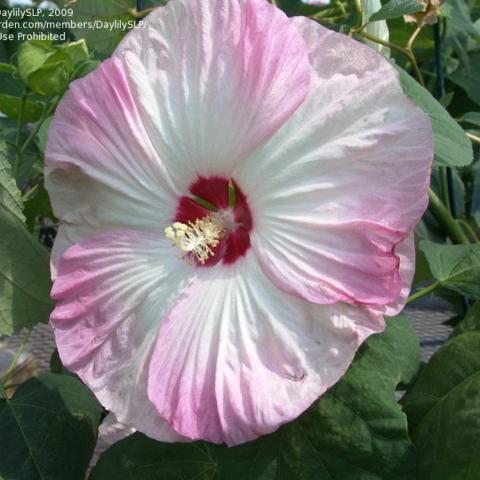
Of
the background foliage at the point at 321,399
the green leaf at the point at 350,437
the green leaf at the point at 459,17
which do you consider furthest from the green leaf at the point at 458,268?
the green leaf at the point at 459,17

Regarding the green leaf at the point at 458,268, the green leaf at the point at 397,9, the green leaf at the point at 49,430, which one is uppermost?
the green leaf at the point at 397,9

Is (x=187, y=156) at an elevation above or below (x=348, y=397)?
above

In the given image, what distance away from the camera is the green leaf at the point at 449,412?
53cm

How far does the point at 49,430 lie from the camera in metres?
0.66

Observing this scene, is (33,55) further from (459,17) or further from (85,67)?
(459,17)

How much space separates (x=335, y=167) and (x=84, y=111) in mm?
182

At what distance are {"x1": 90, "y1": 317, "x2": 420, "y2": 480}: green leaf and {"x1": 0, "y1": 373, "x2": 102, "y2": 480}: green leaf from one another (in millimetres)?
144

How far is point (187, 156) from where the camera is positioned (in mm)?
554

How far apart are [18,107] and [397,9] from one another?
0.34 m

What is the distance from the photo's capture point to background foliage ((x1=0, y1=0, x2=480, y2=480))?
20.6 inches

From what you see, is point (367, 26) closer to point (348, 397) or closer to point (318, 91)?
point (318, 91)

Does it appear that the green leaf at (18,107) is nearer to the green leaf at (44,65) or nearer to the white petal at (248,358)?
the green leaf at (44,65)

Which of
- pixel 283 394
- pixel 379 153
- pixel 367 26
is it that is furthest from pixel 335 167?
pixel 367 26

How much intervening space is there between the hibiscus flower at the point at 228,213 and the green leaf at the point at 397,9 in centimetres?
16
